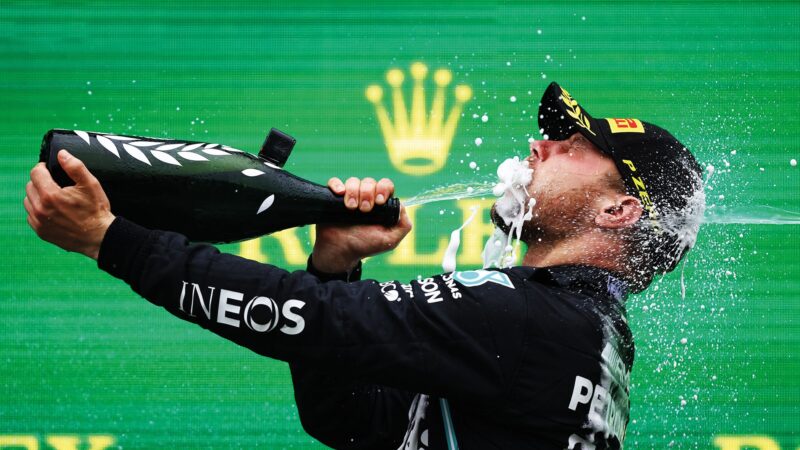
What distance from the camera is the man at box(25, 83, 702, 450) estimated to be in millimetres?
1433

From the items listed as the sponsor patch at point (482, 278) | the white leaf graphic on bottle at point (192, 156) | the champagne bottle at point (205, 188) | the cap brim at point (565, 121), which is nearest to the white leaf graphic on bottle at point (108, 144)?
the champagne bottle at point (205, 188)

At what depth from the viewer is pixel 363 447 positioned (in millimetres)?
1894

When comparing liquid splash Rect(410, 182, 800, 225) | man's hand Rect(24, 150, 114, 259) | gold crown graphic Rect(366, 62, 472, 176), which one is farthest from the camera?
gold crown graphic Rect(366, 62, 472, 176)

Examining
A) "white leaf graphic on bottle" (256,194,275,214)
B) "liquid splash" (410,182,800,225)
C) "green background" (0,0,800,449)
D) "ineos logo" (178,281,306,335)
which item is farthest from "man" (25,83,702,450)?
"green background" (0,0,800,449)

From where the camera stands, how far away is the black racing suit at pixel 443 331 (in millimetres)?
1433

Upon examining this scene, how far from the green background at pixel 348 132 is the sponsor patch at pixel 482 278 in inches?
45.3

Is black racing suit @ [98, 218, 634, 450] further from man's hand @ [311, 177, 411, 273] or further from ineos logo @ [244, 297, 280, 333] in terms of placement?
man's hand @ [311, 177, 411, 273]

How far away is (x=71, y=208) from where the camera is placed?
1406 mm

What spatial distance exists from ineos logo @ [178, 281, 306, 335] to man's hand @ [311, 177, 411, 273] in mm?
264

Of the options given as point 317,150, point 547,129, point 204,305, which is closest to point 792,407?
point 547,129

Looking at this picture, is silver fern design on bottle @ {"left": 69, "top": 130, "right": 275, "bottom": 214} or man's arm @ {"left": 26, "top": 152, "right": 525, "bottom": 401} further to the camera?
silver fern design on bottle @ {"left": 69, "top": 130, "right": 275, "bottom": 214}

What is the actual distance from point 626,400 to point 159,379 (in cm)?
138

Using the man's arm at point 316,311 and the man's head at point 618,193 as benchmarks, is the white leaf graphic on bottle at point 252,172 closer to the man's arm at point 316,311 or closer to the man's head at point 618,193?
the man's arm at point 316,311

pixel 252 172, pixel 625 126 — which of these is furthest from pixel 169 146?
pixel 625 126
